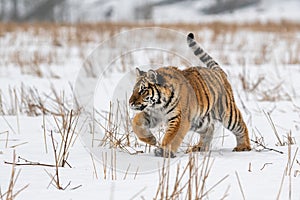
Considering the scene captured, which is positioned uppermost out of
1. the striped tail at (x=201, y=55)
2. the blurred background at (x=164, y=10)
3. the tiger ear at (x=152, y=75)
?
the blurred background at (x=164, y=10)

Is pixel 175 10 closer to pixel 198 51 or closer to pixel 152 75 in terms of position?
pixel 198 51

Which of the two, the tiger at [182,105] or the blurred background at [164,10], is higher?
the blurred background at [164,10]

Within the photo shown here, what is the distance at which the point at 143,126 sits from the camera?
343 centimetres

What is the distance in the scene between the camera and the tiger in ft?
10.7

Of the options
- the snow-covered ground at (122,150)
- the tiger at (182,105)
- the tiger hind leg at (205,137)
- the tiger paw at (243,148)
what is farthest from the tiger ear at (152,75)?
the tiger paw at (243,148)

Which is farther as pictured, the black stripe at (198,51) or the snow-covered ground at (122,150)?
the black stripe at (198,51)

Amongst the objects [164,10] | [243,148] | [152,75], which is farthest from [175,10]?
[152,75]

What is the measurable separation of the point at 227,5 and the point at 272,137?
26861 mm

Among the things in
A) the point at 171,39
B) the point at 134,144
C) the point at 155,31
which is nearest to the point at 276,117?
the point at 134,144

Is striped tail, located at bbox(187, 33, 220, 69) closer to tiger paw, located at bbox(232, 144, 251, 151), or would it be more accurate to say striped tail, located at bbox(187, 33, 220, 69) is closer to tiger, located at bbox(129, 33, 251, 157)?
tiger, located at bbox(129, 33, 251, 157)

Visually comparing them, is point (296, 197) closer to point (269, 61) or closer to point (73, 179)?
point (73, 179)

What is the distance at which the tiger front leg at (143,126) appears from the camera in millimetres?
3422

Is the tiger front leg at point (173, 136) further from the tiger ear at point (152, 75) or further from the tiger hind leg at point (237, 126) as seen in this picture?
the tiger hind leg at point (237, 126)

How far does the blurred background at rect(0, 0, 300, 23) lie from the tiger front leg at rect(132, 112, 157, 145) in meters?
20.9
